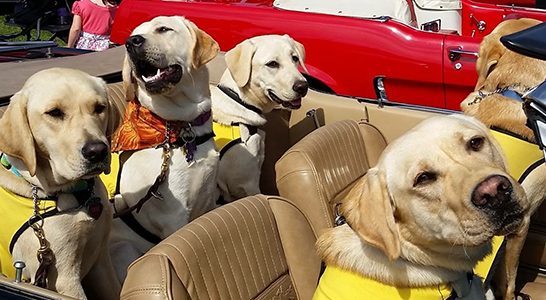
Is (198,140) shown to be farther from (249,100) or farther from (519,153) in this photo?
(519,153)

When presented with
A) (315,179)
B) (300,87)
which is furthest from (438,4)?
(315,179)

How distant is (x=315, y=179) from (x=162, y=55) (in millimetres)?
888

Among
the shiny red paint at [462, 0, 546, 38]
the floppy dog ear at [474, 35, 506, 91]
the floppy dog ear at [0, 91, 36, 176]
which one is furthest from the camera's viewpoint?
the shiny red paint at [462, 0, 546, 38]

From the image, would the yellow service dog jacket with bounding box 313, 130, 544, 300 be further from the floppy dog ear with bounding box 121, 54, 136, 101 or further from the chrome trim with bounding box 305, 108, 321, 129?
the chrome trim with bounding box 305, 108, 321, 129

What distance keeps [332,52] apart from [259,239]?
2.39 meters

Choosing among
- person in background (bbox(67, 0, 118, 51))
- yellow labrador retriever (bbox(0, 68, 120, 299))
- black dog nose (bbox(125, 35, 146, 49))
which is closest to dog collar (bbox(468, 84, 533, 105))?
black dog nose (bbox(125, 35, 146, 49))

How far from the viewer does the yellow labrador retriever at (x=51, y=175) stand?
8.05 ft

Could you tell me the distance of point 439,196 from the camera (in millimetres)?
2090

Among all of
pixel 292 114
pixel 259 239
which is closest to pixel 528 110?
pixel 259 239

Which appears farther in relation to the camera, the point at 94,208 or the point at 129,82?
the point at 129,82

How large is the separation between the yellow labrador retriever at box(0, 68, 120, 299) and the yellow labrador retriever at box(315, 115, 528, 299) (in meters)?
0.88

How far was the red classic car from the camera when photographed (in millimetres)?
4340

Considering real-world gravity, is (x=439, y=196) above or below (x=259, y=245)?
above

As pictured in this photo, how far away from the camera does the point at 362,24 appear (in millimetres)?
4566
